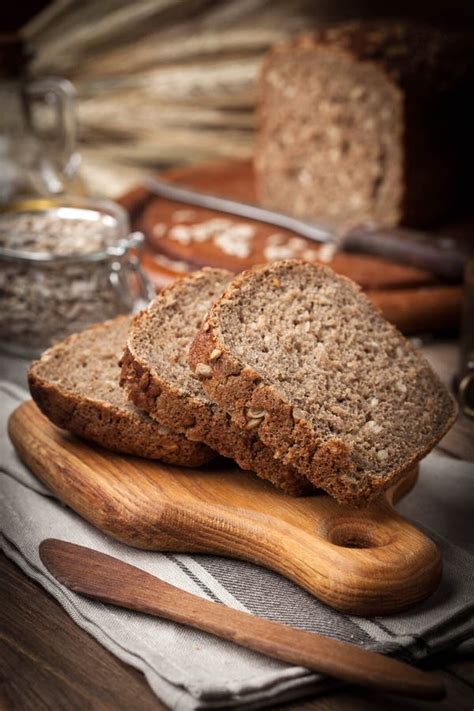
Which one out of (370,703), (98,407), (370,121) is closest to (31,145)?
(370,121)

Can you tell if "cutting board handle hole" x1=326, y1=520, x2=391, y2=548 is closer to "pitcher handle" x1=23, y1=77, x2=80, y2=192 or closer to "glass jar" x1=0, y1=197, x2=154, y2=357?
"glass jar" x1=0, y1=197, x2=154, y2=357

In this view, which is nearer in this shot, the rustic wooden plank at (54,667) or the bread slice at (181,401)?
the rustic wooden plank at (54,667)

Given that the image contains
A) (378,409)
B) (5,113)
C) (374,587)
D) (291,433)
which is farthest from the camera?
(5,113)

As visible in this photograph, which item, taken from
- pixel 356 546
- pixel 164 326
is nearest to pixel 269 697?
pixel 356 546

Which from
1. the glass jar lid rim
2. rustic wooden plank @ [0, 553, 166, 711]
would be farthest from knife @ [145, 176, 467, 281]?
rustic wooden plank @ [0, 553, 166, 711]

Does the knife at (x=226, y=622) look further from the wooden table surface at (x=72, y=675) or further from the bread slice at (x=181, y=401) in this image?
the bread slice at (x=181, y=401)

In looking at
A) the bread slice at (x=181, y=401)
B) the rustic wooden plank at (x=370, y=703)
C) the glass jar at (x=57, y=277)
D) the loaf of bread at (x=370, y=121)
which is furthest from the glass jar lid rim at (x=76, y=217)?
the rustic wooden plank at (x=370, y=703)

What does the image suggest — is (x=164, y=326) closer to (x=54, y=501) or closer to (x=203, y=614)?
(x=54, y=501)
